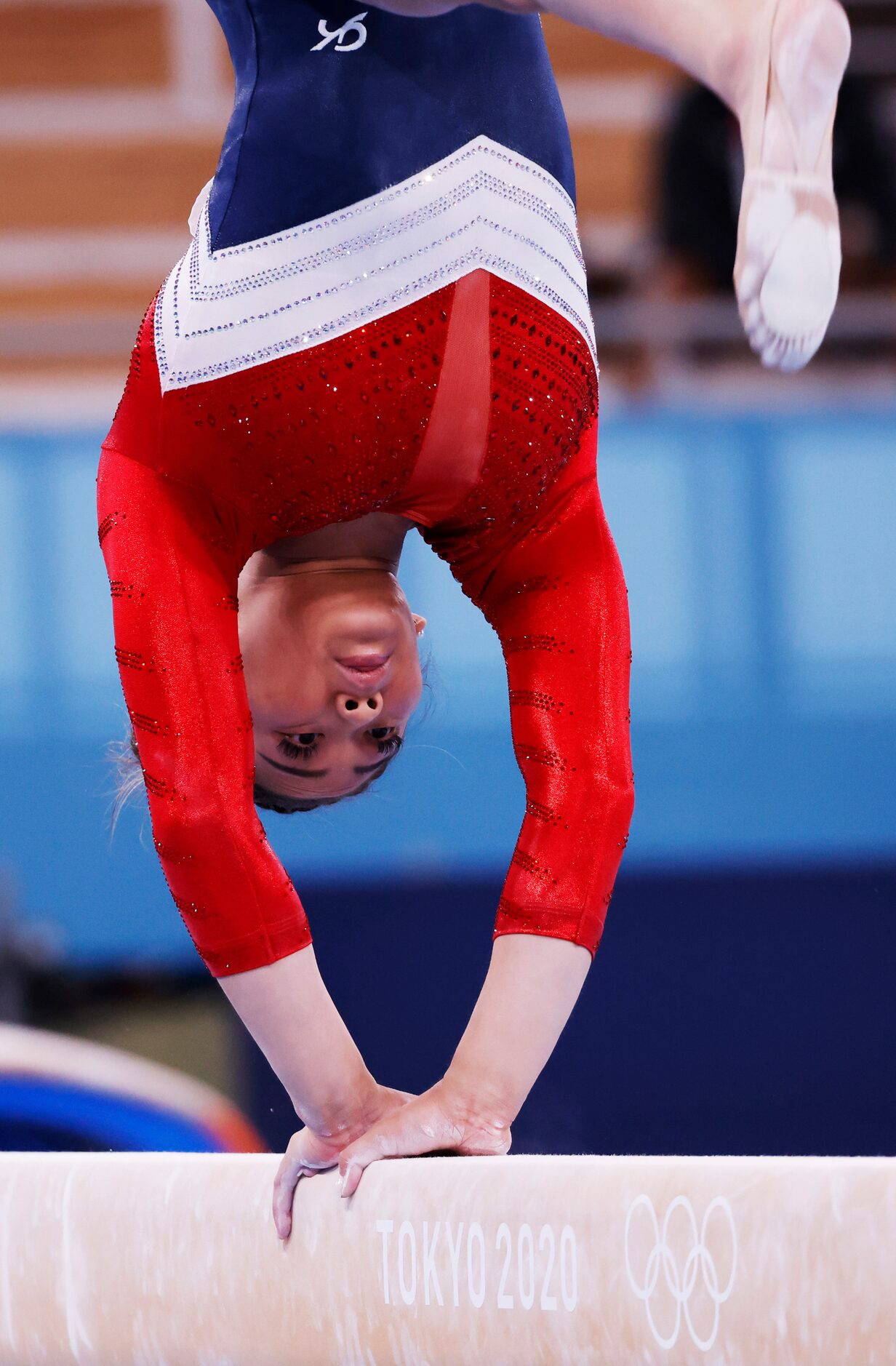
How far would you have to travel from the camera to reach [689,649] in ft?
14.7

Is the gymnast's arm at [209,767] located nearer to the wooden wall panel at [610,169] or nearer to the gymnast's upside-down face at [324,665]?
the gymnast's upside-down face at [324,665]

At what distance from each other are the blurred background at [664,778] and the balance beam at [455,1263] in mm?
2321

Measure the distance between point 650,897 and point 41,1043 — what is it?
6.03ft

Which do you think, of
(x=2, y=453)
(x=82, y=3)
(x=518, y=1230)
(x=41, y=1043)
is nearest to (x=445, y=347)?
(x=518, y=1230)

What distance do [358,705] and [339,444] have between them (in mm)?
322

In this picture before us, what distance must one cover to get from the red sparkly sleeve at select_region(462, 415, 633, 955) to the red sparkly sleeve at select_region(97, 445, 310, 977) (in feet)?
0.97

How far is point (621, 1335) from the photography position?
1.56 metres

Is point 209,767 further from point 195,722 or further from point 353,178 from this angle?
point 353,178

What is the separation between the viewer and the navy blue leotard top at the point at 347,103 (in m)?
Answer: 1.88

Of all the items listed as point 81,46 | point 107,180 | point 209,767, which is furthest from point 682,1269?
point 81,46

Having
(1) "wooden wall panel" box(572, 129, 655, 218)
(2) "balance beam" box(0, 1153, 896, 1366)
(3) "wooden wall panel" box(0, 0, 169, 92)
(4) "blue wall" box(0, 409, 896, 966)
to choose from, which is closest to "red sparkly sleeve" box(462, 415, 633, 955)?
(2) "balance beam" box(0, 1153, 896, 1366)

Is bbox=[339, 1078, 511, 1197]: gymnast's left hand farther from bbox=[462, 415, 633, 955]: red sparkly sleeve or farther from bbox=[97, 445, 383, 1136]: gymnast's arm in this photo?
bbox=[462, 415, 633, 955]: red sparkly sleeve

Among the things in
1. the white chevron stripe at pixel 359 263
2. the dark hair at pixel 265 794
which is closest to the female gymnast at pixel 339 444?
the white chevron stripe at pixel 359 263

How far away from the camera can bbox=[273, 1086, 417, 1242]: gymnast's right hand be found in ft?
6.12
